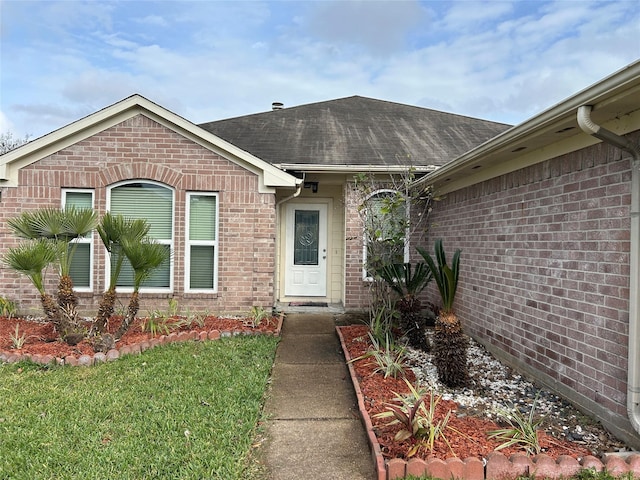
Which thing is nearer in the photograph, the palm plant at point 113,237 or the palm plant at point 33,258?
the palm plant at point 33,258

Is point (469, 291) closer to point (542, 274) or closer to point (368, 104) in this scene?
point (542, 274)

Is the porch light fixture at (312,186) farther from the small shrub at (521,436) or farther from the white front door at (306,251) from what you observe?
the small shrub at (521,436)

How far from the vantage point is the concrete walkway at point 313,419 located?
10.6 ft

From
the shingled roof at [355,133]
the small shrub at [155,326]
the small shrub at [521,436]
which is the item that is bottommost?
the small shrub at [521,436]

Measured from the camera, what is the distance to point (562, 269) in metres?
Answer: 4.39

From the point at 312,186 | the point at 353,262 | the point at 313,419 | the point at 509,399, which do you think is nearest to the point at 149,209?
the point at 312,186

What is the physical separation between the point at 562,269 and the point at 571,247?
0.91ft

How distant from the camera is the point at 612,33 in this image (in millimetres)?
9578

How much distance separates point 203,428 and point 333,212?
657 cm

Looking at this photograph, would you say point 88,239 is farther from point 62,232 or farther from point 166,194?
point 62,232

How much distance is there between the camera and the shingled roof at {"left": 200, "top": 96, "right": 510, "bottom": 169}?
907cm

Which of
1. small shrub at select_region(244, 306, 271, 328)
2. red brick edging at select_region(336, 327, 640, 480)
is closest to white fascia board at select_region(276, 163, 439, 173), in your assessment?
small shrub at select_region(244, 306, 271, 328)

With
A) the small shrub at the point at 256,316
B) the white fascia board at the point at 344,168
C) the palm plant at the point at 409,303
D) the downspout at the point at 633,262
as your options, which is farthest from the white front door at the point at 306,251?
the downspout at the point at 633,262

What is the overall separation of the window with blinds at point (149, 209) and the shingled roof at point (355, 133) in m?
2.34
